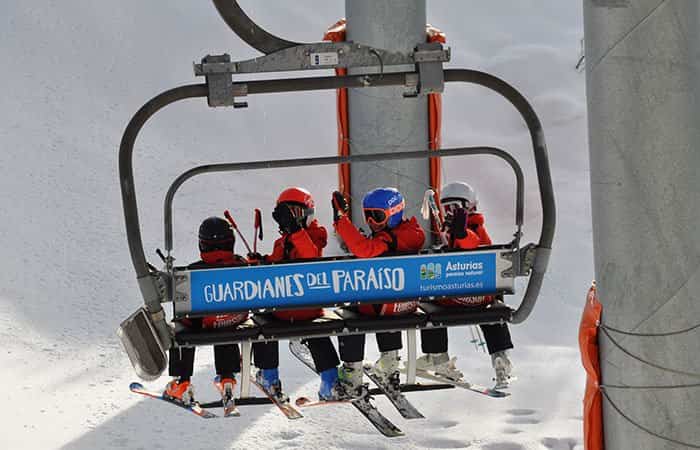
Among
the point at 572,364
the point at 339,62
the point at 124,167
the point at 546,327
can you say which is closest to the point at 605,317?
the point at 339,62

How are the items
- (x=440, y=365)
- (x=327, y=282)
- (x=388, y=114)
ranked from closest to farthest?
(x=327, y=282) → (x=440, y=365) → (x=388, y=114)

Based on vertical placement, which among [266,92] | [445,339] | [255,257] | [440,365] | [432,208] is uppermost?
[266,92]

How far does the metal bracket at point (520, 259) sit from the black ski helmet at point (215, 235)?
1.43 metres

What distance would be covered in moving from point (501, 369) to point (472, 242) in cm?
76

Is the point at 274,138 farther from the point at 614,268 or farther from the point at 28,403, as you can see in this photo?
the point at 614,268

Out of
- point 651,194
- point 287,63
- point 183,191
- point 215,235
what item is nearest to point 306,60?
point 287,63

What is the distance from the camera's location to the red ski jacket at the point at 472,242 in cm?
626

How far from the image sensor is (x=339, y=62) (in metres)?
5.12

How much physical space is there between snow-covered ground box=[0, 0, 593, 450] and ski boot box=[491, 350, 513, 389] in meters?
1.91

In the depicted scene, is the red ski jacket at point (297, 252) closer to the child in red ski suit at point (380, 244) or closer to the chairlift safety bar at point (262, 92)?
the child in red ski suit at point (380, 244)

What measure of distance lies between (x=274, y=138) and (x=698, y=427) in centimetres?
1193

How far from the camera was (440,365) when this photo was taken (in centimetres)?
678

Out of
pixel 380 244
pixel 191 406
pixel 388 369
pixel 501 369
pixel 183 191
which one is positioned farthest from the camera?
pixel 183 191

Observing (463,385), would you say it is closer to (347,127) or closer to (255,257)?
(255,257)
